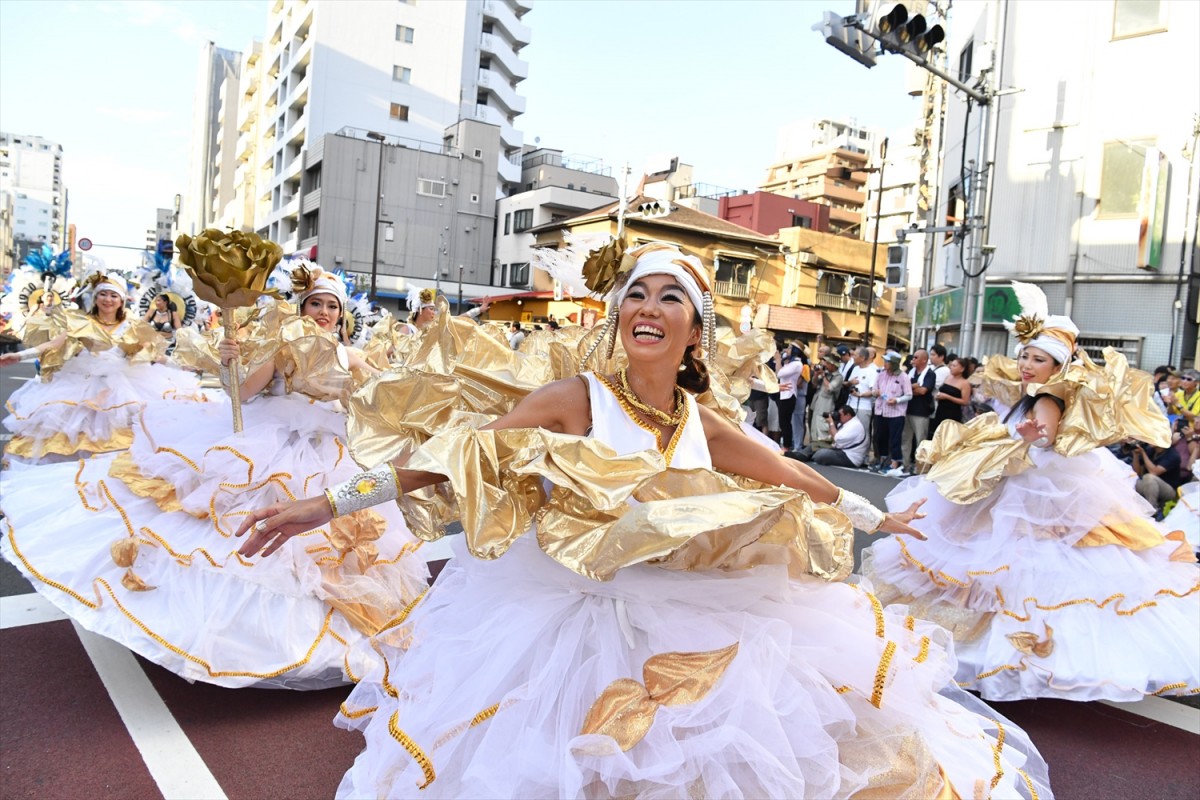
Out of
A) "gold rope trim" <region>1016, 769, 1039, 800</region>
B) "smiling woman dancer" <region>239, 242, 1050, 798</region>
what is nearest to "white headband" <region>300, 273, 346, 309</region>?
"smiling woman dancer" <region>239, 242, 1050, 798</region>

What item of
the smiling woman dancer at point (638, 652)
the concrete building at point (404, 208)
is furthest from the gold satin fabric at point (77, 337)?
the concrete building at point (404, 208)

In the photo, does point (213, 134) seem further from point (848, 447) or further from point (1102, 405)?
point (1102, 405)

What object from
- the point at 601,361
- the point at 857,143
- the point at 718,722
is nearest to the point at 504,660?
the point at 718,722

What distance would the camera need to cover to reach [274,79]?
189ft

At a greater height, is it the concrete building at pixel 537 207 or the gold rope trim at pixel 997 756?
the concrete building at pixel 537 207

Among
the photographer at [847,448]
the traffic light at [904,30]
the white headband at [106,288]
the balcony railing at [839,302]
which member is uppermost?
the traffic light at [904,30]

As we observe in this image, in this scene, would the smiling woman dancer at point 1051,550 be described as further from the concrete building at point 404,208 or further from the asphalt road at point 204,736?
the concrete building at point 404,208

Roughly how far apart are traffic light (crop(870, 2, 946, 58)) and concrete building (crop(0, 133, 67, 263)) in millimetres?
133709

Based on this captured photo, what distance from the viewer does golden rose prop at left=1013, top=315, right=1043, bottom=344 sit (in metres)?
4.89

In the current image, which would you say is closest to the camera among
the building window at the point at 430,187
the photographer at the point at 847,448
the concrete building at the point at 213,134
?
the photographer at the point at 847,448

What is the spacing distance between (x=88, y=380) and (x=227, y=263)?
4108mm

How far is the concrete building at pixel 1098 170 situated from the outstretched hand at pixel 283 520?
51.1 feet

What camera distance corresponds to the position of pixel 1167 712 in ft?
13.8

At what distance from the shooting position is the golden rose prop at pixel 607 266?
8.89ft
